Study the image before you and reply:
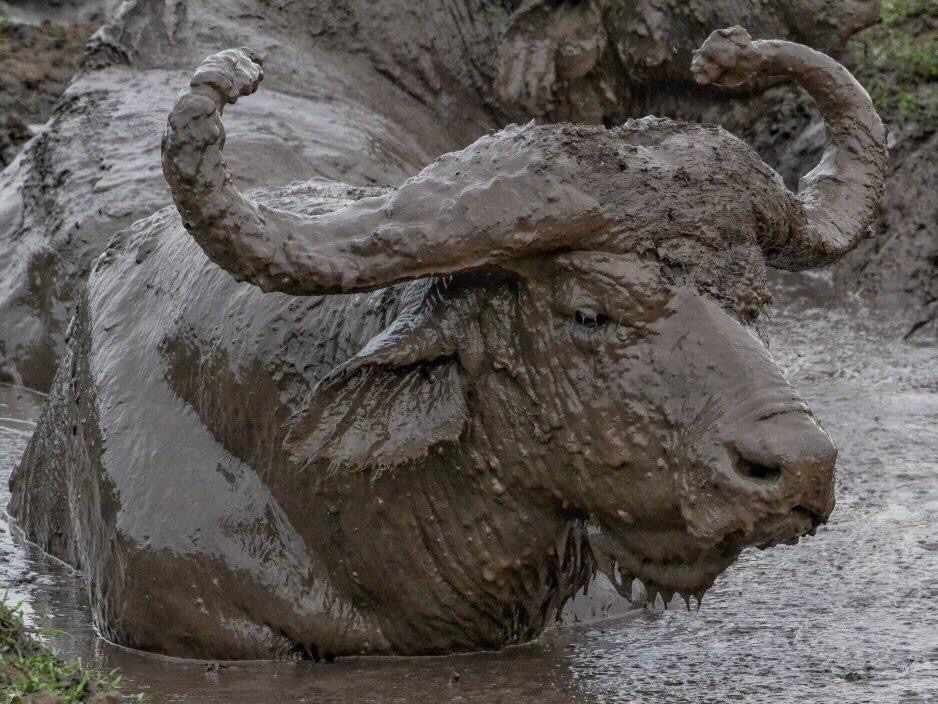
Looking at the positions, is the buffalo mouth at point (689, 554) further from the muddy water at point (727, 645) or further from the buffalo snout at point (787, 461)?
the muddy water at point (727, 645)

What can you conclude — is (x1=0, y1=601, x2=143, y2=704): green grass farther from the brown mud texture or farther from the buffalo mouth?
the buffalo mouth

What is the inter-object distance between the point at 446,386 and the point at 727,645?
110cm

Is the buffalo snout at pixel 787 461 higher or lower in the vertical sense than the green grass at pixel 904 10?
lower

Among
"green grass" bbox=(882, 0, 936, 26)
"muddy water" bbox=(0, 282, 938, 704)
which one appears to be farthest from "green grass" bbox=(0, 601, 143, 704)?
"green grass" bbox=(882, 0, 936, 26)

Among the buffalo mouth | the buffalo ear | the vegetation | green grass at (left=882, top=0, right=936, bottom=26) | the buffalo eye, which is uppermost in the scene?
green grass at (left=882, top=0, right=936, bottom=26)

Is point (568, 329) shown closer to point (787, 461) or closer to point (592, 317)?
point (592, 317)

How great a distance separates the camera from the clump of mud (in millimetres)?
13930

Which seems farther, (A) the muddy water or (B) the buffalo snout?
(A) the muddy water

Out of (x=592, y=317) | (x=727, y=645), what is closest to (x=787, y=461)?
(x=592, y=317)

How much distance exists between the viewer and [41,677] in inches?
183

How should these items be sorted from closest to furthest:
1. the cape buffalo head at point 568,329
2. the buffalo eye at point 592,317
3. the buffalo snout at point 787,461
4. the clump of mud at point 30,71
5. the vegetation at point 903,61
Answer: the buffalo snout at point 787,461 < the cape buffalo head at point 568,329 < the buffalo eye at point 592,317 < the vegetation at point 903,61 < the clump of mud at point 30,71

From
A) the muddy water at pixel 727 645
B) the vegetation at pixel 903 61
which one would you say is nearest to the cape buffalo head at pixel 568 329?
the muddy water at pixel 727 645

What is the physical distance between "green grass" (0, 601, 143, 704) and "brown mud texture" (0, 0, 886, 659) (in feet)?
1.48

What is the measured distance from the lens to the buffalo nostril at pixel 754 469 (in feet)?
14.3
